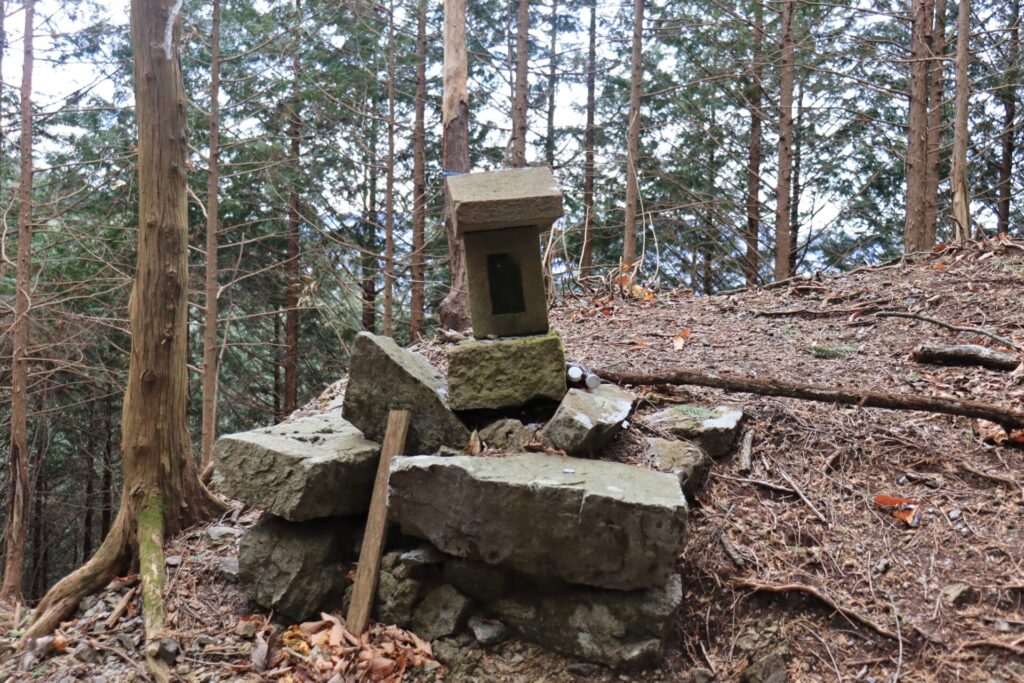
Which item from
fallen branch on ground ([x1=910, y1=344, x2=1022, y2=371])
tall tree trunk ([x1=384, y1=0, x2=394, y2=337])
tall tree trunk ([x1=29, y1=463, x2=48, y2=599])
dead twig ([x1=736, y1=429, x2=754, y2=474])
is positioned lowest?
tall tree trunk ([x1=29, y1=463, x2=48, y2=599])

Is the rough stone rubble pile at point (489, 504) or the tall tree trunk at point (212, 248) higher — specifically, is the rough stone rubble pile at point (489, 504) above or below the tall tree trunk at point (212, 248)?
below

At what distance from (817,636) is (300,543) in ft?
8.45

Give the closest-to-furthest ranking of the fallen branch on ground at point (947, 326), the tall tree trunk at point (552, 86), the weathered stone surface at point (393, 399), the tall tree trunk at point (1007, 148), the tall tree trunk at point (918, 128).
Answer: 1. the weathered stone surface at point (393, 399)
2. the fallen branch on ground at point (947, 326)
3. the tall tree trunk at point (918, 128)
4. the tall tree trunk at point (1007, 148)
5. the tall tree trunk at point (552, 86)

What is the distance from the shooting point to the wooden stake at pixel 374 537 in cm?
328

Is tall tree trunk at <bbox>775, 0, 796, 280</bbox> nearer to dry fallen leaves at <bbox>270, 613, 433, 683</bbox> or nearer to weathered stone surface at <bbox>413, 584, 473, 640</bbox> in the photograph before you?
weathered stone surface at <bbox>413, 584, 473, 640</bbox>

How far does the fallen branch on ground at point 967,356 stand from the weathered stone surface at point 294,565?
4264 mm

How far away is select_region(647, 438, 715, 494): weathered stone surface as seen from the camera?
349 centimetres

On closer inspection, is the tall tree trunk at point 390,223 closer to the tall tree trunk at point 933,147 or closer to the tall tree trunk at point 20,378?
the tall tree trunk at point 20,378

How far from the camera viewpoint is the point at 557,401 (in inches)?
150

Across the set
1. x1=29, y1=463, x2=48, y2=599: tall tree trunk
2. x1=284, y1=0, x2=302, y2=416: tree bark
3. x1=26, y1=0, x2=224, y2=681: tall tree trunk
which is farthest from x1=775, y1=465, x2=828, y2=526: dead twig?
x1=29, y1=463, x2=48, y2=599: tall tree trunk

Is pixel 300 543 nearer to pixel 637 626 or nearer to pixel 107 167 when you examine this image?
pixel 637 626

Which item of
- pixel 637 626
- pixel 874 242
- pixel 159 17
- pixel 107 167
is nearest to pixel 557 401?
pixel 637 626

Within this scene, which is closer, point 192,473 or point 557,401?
point 557,401

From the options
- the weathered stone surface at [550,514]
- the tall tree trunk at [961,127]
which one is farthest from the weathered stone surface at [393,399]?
the tall tree trunk at [961,127]
